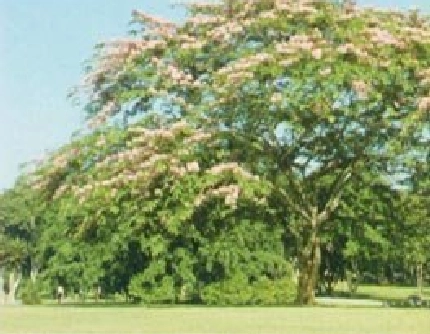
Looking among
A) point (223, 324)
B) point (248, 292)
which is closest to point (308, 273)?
point (248, 292)

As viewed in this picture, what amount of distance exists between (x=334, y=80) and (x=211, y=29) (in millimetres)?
4479

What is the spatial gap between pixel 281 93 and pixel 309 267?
20.4 feet

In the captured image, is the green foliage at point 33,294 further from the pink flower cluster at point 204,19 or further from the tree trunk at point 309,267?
the pink flower cluster at point 204,19

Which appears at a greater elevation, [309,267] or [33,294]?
[309,267]

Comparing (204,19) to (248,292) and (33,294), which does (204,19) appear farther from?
(33,294)

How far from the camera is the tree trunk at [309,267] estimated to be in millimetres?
26344

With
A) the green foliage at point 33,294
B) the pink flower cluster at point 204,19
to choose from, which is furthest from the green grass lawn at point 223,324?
the green foliage at point 33,294

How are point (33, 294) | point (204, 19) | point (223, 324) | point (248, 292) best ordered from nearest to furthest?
point (223, 324), point (204, 19), point (248, 292), point (33, 294)

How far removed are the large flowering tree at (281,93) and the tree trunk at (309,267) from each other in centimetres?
4

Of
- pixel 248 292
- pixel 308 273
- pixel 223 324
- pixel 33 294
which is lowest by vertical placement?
pixel 223 324

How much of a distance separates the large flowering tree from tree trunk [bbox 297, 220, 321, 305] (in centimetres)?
4

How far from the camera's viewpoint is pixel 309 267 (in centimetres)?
2656

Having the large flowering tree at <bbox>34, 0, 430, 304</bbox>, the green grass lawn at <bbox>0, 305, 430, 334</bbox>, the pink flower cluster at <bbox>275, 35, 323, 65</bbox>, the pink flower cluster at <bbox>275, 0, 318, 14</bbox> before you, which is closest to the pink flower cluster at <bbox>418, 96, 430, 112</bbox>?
the large flowering tree at <bbox>34, 0, 430, 304</bbox>

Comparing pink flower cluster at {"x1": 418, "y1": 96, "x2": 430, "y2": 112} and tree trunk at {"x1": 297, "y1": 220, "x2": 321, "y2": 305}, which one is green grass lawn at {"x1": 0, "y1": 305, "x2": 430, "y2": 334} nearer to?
pink flower cluster at {"x1": 418, "y1": 96, "x2": 430, "y2": 112}
